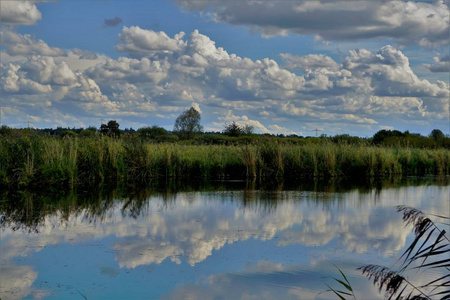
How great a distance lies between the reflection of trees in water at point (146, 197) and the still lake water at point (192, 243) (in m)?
0.05

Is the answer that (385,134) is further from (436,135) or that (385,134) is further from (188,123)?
(188,123)

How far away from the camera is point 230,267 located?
7.43 metres

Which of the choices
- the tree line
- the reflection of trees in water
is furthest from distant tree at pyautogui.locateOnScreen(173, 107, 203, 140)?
the reflection of trees in water

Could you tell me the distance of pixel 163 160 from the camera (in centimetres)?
2159

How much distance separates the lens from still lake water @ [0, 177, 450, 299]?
6.50m

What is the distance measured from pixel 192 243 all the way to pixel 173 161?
13.1 meters

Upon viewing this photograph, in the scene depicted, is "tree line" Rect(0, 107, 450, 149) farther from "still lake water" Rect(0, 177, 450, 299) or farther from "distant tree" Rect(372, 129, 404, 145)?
"still lake water" Rect(0, 177, 450, 299)

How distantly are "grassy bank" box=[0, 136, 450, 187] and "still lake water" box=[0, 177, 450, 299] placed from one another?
203cm

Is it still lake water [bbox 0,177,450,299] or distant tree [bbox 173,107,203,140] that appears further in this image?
distant tree [bbox 173,107,203,140]

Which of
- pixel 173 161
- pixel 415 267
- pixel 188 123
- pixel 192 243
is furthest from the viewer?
pixel 188 123

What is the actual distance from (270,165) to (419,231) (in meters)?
20.1

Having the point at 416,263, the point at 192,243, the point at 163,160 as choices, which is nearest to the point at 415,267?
the point at 416,263

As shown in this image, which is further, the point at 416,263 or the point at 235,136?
the point at 235,136

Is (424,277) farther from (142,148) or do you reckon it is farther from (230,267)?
(142,148)
